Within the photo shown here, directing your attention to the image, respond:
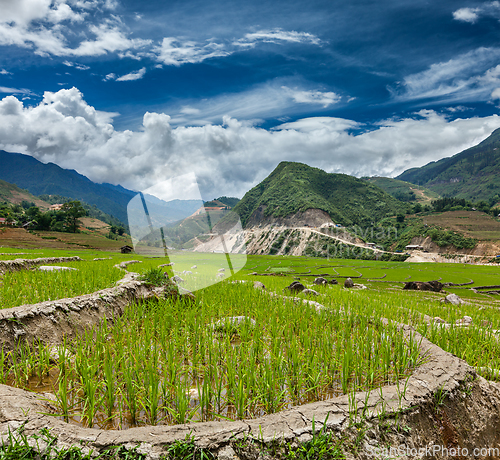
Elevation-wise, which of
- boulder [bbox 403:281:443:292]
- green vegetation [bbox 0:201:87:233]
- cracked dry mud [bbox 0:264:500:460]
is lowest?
boulder [bbox 403:281:443:292]

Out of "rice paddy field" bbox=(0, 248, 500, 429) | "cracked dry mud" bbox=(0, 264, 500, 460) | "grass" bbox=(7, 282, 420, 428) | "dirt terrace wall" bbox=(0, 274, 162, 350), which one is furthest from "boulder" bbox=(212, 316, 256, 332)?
"cracked dry mud" bbox=(0, 264, 500, 460)

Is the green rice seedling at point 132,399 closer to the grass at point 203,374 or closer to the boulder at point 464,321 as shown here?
the grass at point 203,374

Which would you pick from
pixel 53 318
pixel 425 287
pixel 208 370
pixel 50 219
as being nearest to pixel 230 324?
pixel 208 370

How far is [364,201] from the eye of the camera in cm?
17675

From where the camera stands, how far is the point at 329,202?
176m

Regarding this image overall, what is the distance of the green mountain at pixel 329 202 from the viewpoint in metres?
154

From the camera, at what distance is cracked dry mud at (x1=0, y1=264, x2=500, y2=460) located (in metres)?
2.22

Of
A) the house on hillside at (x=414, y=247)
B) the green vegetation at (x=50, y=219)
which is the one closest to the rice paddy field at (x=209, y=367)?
the green vegetation at (x=50, y=219)

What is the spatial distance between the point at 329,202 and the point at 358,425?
596 feet

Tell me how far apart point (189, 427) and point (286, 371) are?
5.46 feet

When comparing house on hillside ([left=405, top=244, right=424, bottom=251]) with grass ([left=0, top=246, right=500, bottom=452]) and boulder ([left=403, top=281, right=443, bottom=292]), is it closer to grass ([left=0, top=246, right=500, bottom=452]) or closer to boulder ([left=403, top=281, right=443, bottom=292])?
boulder ([left=403, top=281, right=443, bottom=292])

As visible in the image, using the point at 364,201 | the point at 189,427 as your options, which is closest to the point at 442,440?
the point at 189,427

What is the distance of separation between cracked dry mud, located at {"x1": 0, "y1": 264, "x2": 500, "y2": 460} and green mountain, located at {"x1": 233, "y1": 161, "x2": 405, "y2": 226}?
459 feet

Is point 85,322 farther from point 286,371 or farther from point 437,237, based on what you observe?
point 437,237
